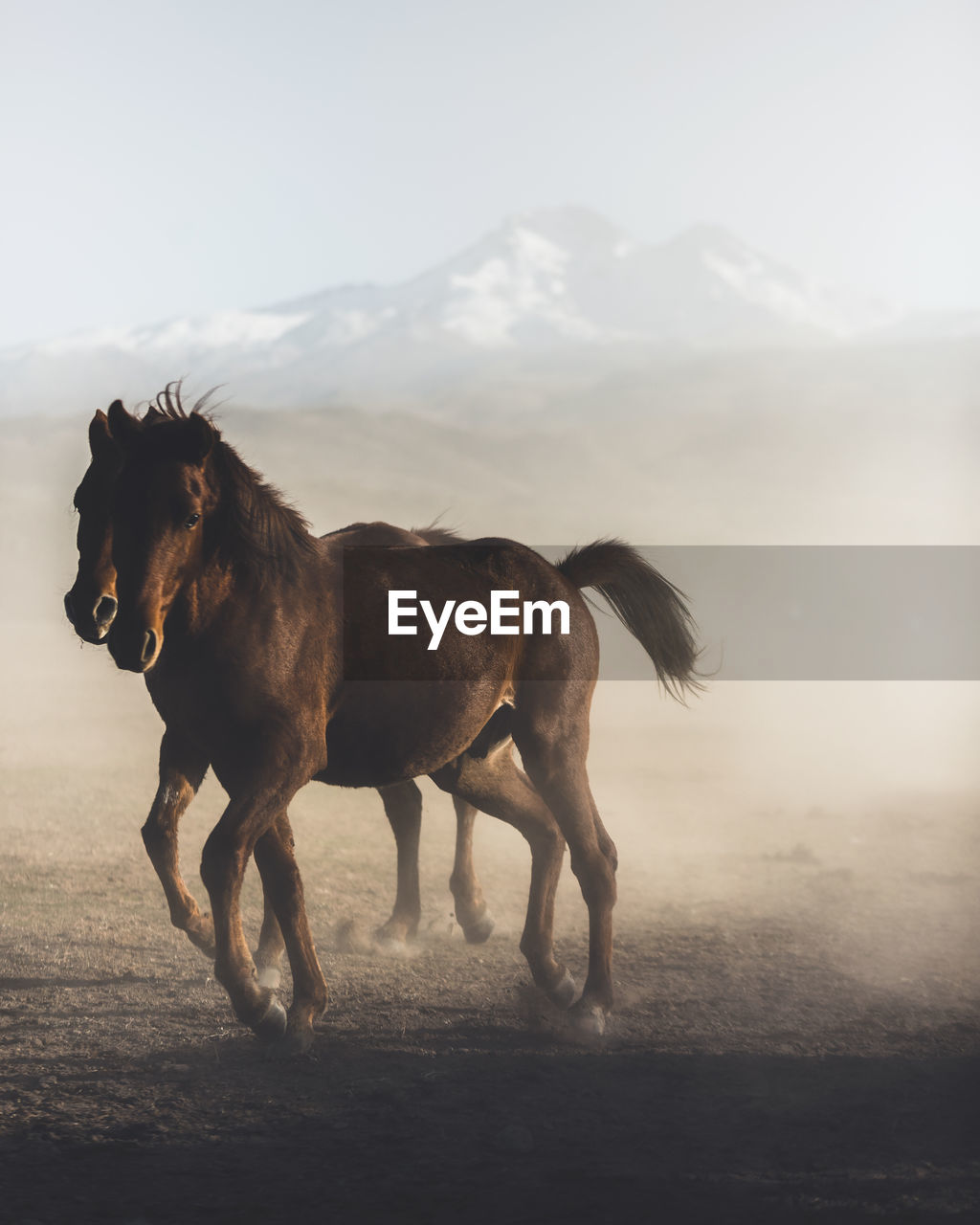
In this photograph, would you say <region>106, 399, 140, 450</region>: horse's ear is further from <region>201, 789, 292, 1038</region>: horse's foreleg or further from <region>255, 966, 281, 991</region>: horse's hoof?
<region>255, 966, 281, 991</region>: horse's hoof

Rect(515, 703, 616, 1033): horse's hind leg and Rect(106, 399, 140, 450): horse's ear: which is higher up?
Rect(106, 399, 140, 450): horse's ear

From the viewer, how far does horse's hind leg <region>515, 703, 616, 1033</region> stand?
5.61 meters

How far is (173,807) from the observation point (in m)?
5.22

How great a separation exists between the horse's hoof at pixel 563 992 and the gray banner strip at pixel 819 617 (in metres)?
18.5

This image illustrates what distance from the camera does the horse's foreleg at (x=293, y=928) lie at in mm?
4836

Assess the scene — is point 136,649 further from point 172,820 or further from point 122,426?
point 172,820

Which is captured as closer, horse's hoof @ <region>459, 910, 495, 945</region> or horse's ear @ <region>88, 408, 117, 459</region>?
horse's ear @ <region>88, 408, 117, 459</region>

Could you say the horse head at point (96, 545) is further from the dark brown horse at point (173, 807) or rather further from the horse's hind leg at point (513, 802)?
the horse's hind leg at point (513, 802)

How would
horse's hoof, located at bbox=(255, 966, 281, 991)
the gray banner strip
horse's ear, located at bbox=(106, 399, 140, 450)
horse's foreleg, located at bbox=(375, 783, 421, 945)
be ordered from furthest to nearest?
the gray banner strip
horse's foreleg, located at bbox=(375, 783, 421, 945)
horse's hoof, located at bbox=(255, 966, 281, 991)
horse's ear, located at bbox=(106, 399, 140, 450)

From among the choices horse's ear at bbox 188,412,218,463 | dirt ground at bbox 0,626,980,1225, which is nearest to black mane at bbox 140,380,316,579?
horse's ear at bbox 188,412,218,463

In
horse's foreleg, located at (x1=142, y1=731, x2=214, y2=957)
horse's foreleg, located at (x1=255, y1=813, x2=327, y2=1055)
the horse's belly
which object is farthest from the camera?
horse's foreleg, located at (x1=142, y1=731, x2=214, y2=957)

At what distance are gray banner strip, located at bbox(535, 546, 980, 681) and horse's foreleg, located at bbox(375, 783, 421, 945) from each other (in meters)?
17.4

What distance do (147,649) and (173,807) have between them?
1156 millimetres

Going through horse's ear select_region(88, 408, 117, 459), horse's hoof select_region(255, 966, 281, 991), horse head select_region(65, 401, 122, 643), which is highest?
horse's ear select_region(88, 408, 117, 459)
